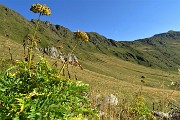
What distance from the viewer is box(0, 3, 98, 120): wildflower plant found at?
327cm

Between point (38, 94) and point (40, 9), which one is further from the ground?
point (40, 9)

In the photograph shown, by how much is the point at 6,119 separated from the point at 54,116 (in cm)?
46

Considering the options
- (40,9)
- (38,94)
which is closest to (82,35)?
(40,9)

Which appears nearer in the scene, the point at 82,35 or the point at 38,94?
the point at 38,94

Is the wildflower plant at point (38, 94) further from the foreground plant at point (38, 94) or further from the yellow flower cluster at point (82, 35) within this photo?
the yellow flower cluster at point (82, 35)

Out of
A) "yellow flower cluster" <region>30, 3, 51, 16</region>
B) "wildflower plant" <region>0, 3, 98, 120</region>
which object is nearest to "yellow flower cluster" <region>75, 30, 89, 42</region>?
"yellow flower cluster" <region>30, 3, 51, 16</region>

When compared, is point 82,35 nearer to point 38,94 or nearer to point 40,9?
point 40,9

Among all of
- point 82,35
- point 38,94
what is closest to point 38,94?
point 38,94

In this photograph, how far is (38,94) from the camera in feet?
11.5

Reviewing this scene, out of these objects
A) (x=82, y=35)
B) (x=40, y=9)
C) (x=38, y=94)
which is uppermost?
(x=40, y=9)

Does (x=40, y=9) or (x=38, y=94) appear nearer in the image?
(x=38, y=94)

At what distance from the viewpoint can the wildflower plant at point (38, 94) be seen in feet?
10.7

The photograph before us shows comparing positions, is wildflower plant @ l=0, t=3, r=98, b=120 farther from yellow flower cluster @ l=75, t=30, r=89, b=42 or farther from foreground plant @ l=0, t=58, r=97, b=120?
yellow flower cluster @ l=75, t=30, r=89, b=42

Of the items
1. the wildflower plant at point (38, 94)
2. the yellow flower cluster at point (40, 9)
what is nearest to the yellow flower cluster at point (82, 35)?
the yellow flower cluster at point (40, 9)
